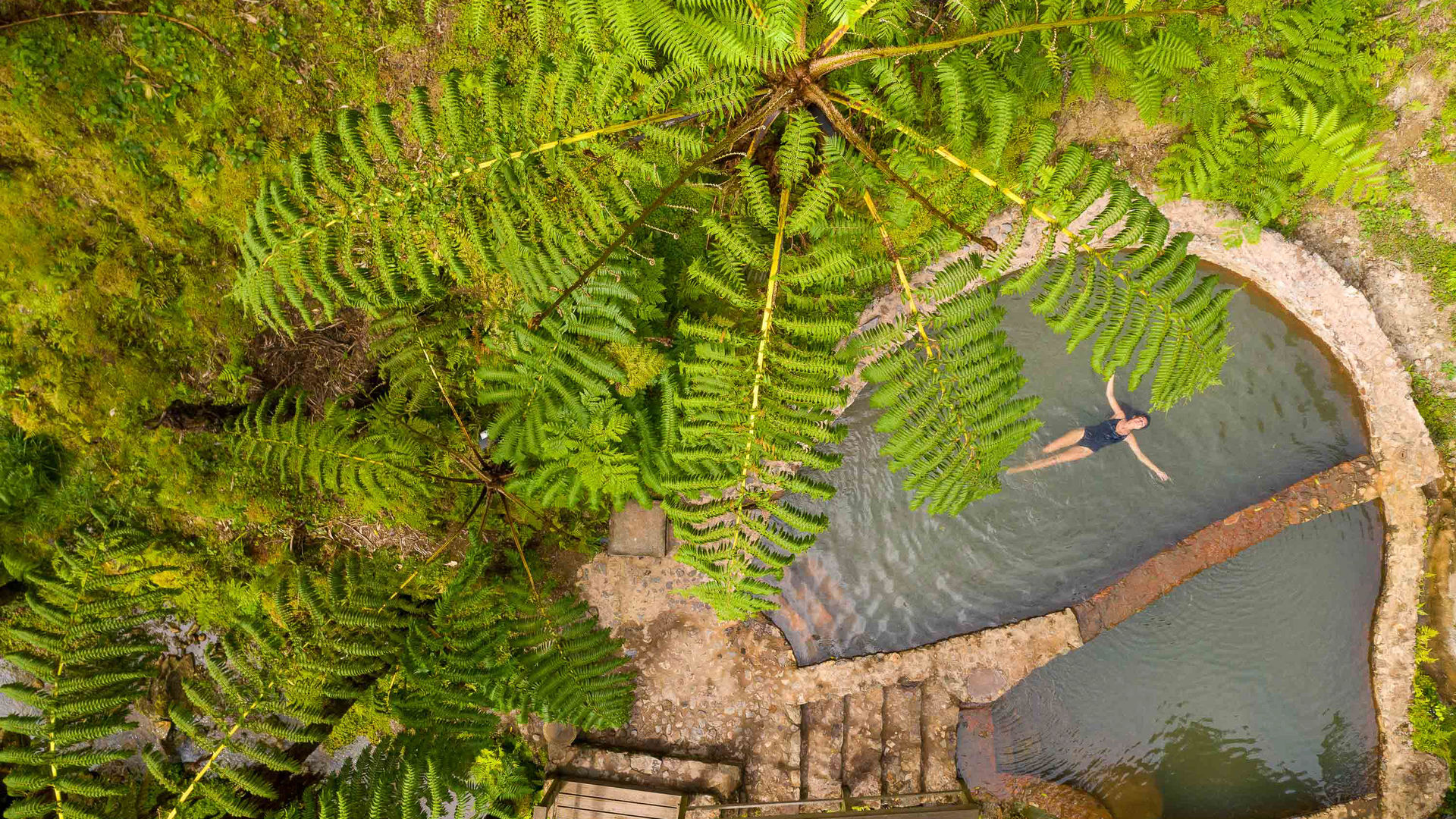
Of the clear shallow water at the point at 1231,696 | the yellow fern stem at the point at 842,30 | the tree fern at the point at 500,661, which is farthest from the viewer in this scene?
the clear shallow water at the point at 1231,696

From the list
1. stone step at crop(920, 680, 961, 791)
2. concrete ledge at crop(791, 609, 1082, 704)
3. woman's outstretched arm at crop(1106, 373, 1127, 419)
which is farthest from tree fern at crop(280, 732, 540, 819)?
woman's outstretched arm at crop(1106, 373, 1127, 419)

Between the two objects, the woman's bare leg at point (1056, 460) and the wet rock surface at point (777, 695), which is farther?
the woman's bare leg at point (1056, 460)

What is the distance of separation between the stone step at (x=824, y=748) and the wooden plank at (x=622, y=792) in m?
1.01

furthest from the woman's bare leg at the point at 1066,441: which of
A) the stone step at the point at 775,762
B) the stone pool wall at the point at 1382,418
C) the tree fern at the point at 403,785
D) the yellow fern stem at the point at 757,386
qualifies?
the tree fern at the point at 403,785

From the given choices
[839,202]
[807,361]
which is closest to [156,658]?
[807,361]

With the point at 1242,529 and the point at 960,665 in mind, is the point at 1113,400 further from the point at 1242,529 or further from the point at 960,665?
the point at 960,665

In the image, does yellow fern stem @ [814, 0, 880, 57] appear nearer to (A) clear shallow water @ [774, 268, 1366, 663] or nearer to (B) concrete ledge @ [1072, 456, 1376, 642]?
(A) clear shallow water @ [774, 268, 1366, 663]

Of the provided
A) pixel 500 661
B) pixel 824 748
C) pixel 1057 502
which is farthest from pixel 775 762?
pixel 1057 502

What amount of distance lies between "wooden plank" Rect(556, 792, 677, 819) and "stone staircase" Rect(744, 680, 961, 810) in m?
0.66

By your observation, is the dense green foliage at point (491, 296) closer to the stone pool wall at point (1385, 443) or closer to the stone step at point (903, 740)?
the stone pool wall at point (1385, 443)

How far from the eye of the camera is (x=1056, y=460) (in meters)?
5.12

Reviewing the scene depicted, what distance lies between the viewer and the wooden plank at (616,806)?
4.70 metres

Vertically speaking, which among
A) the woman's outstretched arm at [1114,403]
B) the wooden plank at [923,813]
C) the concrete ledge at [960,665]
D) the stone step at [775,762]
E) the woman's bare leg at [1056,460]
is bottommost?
the wooden plank at [923,813]

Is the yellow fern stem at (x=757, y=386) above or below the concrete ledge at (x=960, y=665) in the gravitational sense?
above
